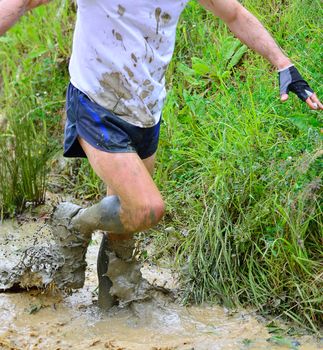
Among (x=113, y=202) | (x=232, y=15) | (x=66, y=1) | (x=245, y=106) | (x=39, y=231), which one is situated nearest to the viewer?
(x=113, y=202)

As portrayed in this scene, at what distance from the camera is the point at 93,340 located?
3961mm

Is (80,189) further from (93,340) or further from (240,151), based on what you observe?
(93,340)

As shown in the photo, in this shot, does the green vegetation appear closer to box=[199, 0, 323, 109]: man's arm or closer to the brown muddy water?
the brown muddy water

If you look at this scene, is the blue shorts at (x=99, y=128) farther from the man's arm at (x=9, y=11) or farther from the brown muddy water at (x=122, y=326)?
the brown muddy water at (x=122, y=326)

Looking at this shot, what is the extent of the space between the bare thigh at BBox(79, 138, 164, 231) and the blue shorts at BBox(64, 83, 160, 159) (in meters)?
0.04

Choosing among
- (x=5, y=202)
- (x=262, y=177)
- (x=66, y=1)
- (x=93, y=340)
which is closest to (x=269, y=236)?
(x=262, y=177)

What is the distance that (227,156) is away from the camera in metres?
4.71

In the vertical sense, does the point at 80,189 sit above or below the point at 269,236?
below

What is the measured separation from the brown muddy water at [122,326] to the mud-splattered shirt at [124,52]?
1.01 m

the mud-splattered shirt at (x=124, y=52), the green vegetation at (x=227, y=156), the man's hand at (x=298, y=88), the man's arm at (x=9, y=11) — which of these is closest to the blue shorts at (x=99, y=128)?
the mud-splattered shirt at (x=124, y=52)

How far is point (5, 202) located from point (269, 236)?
2265 mm

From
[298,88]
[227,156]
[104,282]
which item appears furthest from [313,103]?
[104,282]

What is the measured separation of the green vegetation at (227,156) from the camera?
13.5 feet

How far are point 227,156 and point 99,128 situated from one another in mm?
1160
